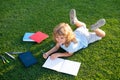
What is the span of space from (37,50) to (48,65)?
0.38m

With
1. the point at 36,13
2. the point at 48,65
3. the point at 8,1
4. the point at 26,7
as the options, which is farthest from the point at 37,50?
the point at 8,1

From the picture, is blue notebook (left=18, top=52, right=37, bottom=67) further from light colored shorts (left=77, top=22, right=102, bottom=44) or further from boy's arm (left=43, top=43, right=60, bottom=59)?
light colored shorts (left=77, top=22, right=102, bottom=44)

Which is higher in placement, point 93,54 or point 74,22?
point 74,22

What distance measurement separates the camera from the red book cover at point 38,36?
3.49 metres

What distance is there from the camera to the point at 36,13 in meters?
4.14

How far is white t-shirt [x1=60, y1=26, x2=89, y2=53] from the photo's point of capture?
3.21 metres

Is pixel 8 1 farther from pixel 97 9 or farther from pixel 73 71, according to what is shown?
pixel 73 71

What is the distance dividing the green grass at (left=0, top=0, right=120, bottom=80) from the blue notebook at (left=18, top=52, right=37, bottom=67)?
58mm

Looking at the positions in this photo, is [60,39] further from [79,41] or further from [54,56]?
[79,41]

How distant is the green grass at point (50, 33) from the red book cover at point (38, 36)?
2.6 inches

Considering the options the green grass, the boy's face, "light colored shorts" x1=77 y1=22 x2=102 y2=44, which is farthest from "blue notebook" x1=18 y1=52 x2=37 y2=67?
"light colored shorts" x1=77 y1=22 x2=102 y2=44

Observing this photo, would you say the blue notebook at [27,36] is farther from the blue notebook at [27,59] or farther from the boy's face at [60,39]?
the boy's face at [60,39]

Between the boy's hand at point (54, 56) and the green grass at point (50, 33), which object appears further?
the boy's hand at point (54, 56)

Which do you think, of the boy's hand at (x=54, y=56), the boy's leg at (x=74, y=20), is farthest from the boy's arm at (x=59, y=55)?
the boy's leg at (x=74, y=20)
